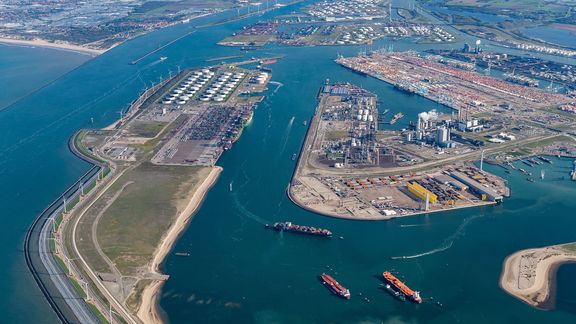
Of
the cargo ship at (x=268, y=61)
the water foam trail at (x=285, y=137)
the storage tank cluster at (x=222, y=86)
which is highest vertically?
the cargo ship at (x=268, y=61)

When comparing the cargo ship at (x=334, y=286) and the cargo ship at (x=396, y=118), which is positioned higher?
the cargo ship at (x=396, y=118)

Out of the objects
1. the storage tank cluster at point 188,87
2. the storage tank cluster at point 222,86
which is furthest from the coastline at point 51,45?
the storage tank cluster at point 222,86

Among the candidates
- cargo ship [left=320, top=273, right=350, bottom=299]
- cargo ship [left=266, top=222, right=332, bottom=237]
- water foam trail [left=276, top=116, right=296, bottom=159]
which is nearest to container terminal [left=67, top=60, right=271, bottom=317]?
water foam trail [left=276, top=116, right=296, bottom=159]

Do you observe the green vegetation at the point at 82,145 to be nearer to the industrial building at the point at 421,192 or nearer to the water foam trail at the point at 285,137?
the water foam trail at the point at 285,137

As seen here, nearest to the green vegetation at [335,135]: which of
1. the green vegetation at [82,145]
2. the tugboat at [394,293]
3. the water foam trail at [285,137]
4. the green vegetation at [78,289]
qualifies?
the water foam trail at [285,137]

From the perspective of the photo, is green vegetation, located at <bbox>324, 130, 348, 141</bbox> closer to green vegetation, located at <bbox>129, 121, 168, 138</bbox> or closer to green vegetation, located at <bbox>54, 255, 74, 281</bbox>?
green vegetation, located at <bbox>129, 121, 168, 138</bbox>

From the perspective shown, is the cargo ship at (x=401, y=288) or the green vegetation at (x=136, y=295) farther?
the cargo ship at (x=401, y=288)

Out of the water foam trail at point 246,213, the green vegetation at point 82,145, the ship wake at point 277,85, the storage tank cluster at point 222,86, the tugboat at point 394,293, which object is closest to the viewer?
the tugboat at point 394,293

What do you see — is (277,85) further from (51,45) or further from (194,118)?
(51,45)

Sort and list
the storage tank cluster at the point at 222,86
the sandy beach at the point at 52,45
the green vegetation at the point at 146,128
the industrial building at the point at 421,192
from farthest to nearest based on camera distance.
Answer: the sandy beach at the point at 52,45 → the storage tank cluster at the point at 222,86 → the green vegetation at the point at 146,128 → the industrial building at the point at 421,192
